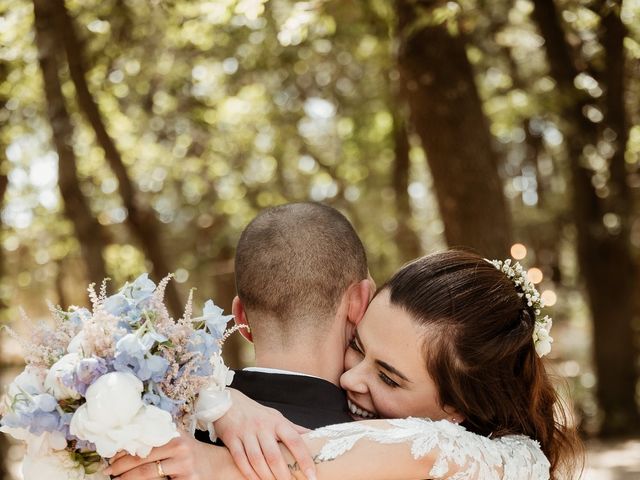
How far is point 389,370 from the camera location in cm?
295

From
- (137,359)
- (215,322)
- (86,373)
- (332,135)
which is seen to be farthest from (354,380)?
(332,135)

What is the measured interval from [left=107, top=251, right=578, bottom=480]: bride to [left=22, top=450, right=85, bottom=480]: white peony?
126 millimetres

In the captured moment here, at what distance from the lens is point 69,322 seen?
8.10ft

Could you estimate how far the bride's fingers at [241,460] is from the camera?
2.48 metres

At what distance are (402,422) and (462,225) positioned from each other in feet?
16.9

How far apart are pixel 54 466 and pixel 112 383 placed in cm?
38

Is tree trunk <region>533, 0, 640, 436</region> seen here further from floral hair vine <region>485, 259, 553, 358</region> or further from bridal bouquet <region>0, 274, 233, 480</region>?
bridal bouquet <region>0, 274, 233, 480</region>

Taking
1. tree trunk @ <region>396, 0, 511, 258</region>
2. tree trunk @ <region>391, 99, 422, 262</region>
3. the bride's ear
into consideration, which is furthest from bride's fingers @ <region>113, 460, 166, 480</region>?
tree trunk @ <region>391, 99, 422, 262</region>

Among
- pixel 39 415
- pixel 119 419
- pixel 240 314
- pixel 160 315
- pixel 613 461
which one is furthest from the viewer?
pixel 613 461

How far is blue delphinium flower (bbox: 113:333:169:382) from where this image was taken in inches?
88.7

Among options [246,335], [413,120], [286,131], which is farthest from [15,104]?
[246,335]

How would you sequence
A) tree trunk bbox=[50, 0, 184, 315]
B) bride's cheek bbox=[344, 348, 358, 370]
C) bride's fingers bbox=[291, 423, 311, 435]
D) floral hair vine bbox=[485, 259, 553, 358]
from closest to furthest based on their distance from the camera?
bride's fingers bbox=[291, 423, 311, 435] < bride's cheek bbox=[344, 348, 358, 370] < floral hair vine bbox=[485, 259, 553, 358] < tree trunk bbox=[50, 0, 184, 315]

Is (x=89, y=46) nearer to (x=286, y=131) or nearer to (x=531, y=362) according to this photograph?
(x=286, y=131)

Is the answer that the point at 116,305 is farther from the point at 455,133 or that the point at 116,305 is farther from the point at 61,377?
the point at 455,133
